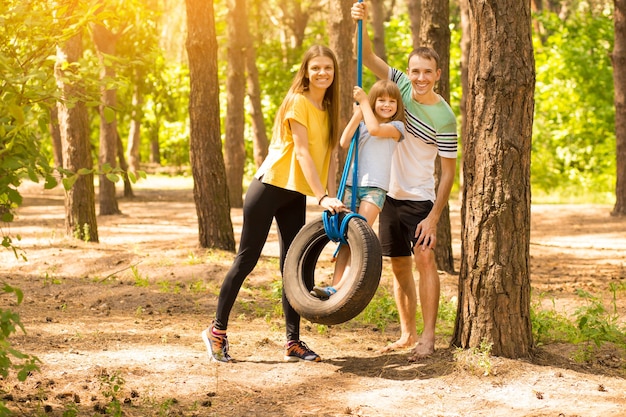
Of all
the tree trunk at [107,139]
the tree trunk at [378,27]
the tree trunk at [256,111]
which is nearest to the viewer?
the tree trunk at [107,139]

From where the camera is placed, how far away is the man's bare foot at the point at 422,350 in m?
5.45

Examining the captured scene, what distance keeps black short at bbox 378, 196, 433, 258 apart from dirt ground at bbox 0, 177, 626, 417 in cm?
72

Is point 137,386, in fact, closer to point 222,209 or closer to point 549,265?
point 222,209

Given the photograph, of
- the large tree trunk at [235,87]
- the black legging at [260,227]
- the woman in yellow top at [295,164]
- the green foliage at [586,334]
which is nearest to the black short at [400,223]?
the woman in yellow top at [295,164]

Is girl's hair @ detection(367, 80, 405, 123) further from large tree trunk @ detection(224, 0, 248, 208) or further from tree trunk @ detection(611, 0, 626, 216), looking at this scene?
tree trunk @ detection(611, 0, 626, 216)

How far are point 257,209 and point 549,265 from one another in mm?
6500

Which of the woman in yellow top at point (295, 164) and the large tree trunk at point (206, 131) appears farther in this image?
the large tree trunk at point (206, 131)

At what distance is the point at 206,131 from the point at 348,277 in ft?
17.6

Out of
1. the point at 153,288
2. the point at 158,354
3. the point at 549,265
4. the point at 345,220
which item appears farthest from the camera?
the point at 549,265

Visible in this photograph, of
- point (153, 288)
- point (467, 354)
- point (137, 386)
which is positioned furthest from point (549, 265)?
point (137, 386)

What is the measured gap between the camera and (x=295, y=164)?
515 centimetres

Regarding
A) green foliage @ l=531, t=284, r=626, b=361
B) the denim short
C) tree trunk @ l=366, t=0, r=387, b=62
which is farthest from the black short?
tree trunk @ l=366, t=0, r=387, b=62

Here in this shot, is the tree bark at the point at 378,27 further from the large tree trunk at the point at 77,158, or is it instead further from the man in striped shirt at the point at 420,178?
the man in striped shirt at the point at 420,178

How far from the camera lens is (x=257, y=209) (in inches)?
206
